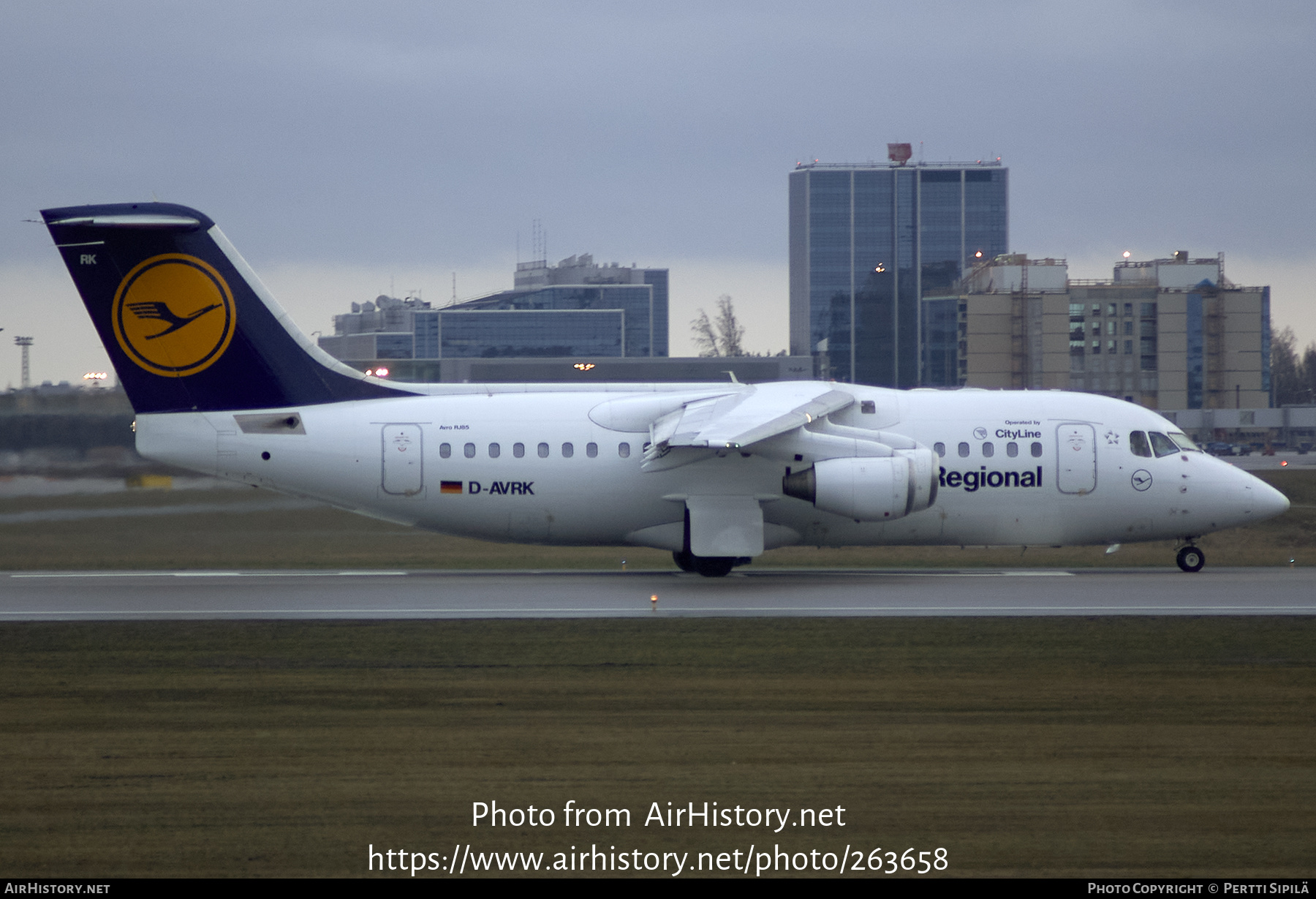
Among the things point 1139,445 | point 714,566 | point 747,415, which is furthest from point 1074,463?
point 714,566

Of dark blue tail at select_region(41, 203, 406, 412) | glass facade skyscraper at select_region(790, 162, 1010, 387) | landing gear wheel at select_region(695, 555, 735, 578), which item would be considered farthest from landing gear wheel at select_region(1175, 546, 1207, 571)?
glass facade skyscraper at select_region(790, 162, 1010, 387)

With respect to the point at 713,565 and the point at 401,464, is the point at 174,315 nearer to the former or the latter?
the point at 401,464

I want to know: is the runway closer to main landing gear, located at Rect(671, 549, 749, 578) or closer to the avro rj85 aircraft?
main landing gear, located at Rect(671, 549, 749, 578)

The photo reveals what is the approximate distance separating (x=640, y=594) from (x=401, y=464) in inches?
215

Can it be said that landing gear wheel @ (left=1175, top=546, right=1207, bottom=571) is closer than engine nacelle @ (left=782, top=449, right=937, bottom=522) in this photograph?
No

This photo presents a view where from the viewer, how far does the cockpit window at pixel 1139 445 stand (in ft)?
85.5

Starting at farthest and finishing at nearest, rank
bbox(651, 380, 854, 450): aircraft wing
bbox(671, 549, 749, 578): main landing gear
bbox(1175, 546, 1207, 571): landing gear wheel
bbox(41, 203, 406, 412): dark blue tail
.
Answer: bbox(1175, 546, 1207, 571): landing gear wheel, bbox(671, 549, 749, 578): main landing gear, bbox(41, 203, 406, 412): dark blue tail, bbox(651, 380, 854, 450): aircraft wing

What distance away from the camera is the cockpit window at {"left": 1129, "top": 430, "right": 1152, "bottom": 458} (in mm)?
26062

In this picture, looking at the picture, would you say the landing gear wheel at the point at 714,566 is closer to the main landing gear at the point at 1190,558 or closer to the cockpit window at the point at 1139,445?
the cockpit window at the point at 1139,445

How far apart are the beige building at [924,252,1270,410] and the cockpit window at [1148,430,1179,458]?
242 ft

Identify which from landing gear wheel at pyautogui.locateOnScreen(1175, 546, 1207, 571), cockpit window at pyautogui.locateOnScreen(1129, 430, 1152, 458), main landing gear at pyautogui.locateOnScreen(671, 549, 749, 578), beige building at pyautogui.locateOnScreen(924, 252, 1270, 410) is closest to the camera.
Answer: main landing gear at pyautogui.locateOnScreen(671, 549, 749, 578)

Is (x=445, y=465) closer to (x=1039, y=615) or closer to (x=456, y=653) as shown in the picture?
(x=456, y=653)

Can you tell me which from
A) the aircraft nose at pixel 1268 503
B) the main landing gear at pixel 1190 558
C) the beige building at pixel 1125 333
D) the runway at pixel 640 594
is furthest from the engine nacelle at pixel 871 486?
the beige building at pixel 1125 333

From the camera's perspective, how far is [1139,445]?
26.1m
